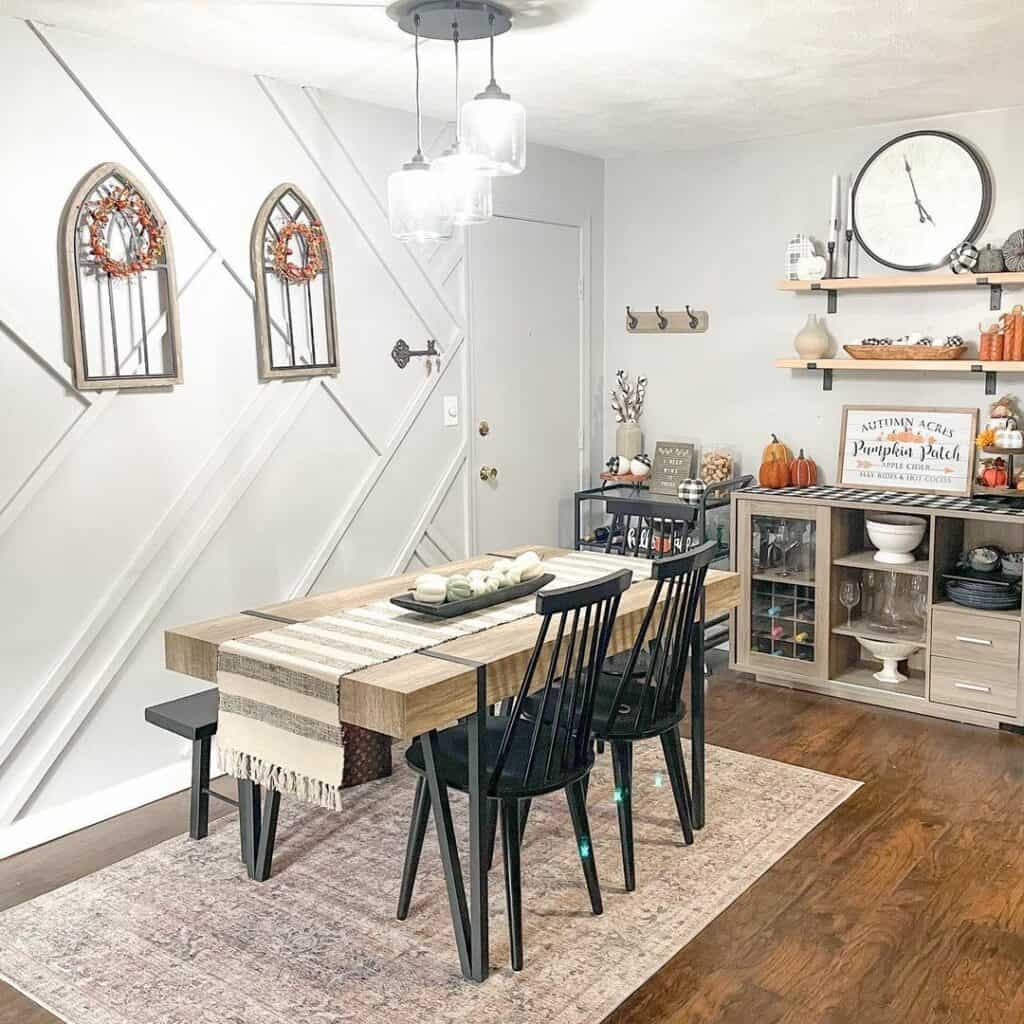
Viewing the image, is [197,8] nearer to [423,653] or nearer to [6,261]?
[6,261]

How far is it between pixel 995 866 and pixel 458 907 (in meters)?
1.56

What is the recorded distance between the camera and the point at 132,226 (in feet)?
11.1

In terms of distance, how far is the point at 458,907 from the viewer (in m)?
2.51

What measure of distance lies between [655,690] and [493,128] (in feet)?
5.03

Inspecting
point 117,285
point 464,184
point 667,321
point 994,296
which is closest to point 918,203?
point 994,296

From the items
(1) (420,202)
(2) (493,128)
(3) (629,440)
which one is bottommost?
(3) (629,440)

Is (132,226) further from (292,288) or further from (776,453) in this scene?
(776,453)

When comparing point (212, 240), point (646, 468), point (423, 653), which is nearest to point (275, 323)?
point (212, 240)

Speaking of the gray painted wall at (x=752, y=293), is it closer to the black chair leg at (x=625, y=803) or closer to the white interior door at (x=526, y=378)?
the white interior door at (x=526, y=378)

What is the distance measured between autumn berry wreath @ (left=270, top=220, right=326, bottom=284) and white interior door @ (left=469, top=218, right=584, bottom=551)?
89 centimetres

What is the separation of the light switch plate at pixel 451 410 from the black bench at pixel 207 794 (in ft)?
5.57

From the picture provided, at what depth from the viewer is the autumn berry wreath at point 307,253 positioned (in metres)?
3.84

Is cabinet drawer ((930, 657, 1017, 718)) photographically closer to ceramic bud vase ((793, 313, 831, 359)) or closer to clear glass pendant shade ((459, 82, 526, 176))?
ceramic bud vase ((793, 313, 831, 359))

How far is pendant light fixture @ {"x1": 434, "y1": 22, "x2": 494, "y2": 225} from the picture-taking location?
9.34 feet
